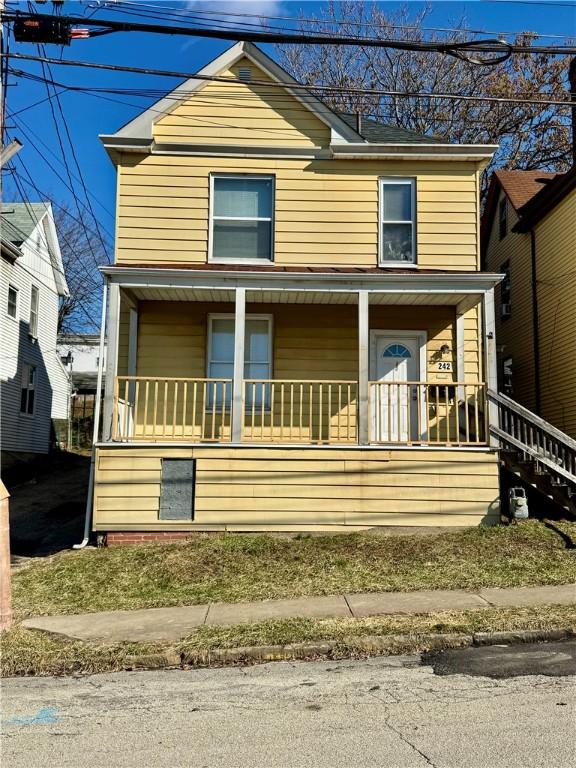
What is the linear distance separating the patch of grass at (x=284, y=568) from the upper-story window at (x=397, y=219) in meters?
5.22

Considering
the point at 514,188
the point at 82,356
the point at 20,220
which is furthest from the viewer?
the point at 82,356

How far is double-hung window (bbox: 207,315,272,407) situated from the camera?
12.3 meters

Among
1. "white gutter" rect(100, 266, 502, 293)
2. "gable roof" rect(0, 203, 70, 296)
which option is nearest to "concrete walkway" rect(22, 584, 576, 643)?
"white gutter" rect(100, 266, 502, 293)

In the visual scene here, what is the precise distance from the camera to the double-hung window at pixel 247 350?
486 inches

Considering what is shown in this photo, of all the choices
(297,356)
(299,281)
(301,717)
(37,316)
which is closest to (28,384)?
(37,316)

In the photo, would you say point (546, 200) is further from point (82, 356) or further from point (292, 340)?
point (82, 356)

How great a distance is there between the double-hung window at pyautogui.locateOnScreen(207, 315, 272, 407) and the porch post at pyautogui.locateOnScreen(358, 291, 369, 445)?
213 cm

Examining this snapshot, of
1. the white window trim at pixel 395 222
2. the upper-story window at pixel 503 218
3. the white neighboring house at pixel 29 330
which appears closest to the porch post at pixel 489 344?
the white window trim at pixel 395 222

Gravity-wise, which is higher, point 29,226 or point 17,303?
point 29,226

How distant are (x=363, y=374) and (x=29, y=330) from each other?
1577cm

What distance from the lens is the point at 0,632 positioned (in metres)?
6.57

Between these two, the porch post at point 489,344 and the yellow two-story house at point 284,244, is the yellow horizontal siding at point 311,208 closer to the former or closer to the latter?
the yellow two-story house at point 284,244

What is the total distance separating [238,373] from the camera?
35.7 ft

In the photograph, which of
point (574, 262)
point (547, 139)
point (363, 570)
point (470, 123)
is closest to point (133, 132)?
point (363, 570)
